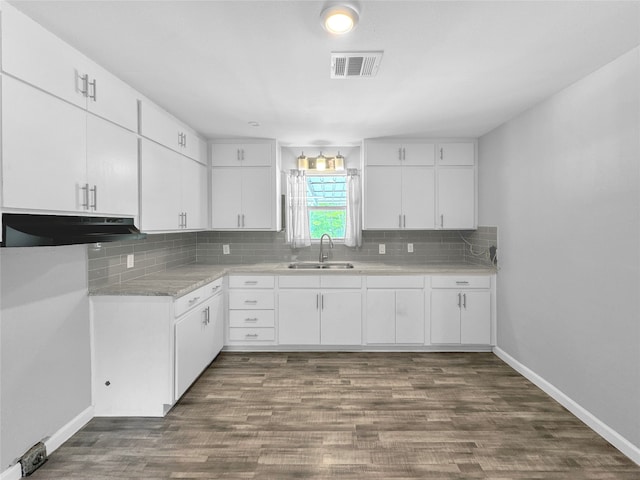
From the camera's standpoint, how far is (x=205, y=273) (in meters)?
3.48

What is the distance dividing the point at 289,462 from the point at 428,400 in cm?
125

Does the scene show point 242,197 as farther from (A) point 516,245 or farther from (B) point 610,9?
(B) point 610,9

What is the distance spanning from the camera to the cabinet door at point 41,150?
65.2 inches

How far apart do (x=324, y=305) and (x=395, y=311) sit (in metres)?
0.76

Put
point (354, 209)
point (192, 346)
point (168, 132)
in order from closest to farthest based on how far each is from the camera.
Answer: point (192, 346), point (168, 132), point (354, 209)

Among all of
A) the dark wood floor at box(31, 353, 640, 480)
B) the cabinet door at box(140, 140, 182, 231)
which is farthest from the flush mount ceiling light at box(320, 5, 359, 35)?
the dark wood floor at box(31, 353, 640, 480)

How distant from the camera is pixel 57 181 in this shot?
1.92 metres

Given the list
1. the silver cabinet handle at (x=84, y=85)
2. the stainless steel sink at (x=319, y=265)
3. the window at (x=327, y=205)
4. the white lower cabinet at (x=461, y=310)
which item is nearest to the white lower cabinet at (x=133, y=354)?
the silver cabinet handle at (x=84, y=85)

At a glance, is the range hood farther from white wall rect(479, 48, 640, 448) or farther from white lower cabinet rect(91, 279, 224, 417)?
white wall rect(479, 48, 640, 448)

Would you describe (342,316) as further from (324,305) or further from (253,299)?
(253,299)

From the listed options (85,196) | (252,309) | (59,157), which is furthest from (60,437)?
(252,309)

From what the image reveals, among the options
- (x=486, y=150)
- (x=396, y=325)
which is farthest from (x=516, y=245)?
(x=396, y=325)

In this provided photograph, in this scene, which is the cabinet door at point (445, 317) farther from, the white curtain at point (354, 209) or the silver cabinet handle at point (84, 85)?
the silver cabinet handle at point (84, 85)

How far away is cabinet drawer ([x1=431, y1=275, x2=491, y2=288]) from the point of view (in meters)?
3.83
